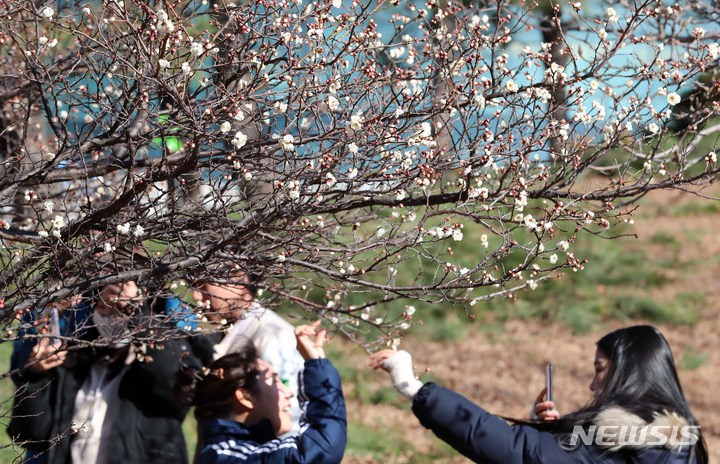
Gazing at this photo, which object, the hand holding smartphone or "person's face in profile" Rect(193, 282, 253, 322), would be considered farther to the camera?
the hand holding smartphone

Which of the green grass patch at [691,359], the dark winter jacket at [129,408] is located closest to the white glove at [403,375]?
the dark winter jacket at [129,408]

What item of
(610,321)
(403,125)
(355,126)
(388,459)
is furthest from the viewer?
(610,321)

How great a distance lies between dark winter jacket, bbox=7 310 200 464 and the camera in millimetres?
4254

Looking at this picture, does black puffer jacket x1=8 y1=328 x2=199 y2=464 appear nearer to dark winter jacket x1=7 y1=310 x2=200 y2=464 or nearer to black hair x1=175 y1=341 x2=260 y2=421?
dark winter jacket x1=7 y1=310 x2=200 y2=464

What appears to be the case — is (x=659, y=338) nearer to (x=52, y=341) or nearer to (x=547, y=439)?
(x=547, y=439)

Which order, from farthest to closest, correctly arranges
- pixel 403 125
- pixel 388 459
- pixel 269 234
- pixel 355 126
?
pixel 388 459, pixel 269 234, pixel 403 125, pixel 355 126

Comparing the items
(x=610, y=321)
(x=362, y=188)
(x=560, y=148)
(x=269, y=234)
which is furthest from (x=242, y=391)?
(x=610, y=321)

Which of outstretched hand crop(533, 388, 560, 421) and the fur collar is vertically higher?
outstretched hand crop(533, 388, 560, 421)

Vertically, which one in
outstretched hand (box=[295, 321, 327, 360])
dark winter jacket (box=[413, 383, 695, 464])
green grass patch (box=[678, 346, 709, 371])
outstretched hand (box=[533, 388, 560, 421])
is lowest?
dark winter jacket (box=[413, 383, 695, 464])

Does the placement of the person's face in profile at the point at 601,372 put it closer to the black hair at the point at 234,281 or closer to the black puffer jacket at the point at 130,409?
the black hair at the point at 234,281

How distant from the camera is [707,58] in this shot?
3.53m

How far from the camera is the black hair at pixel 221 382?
3949 millimetres

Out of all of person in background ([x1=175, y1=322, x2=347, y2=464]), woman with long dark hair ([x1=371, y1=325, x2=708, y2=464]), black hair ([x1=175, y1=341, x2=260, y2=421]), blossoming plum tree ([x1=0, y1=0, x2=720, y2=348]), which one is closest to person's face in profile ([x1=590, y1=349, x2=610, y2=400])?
woman with long dark hair ([x1=371, y1=325, x2=708, y2=464])

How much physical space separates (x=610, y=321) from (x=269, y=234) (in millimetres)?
8524
